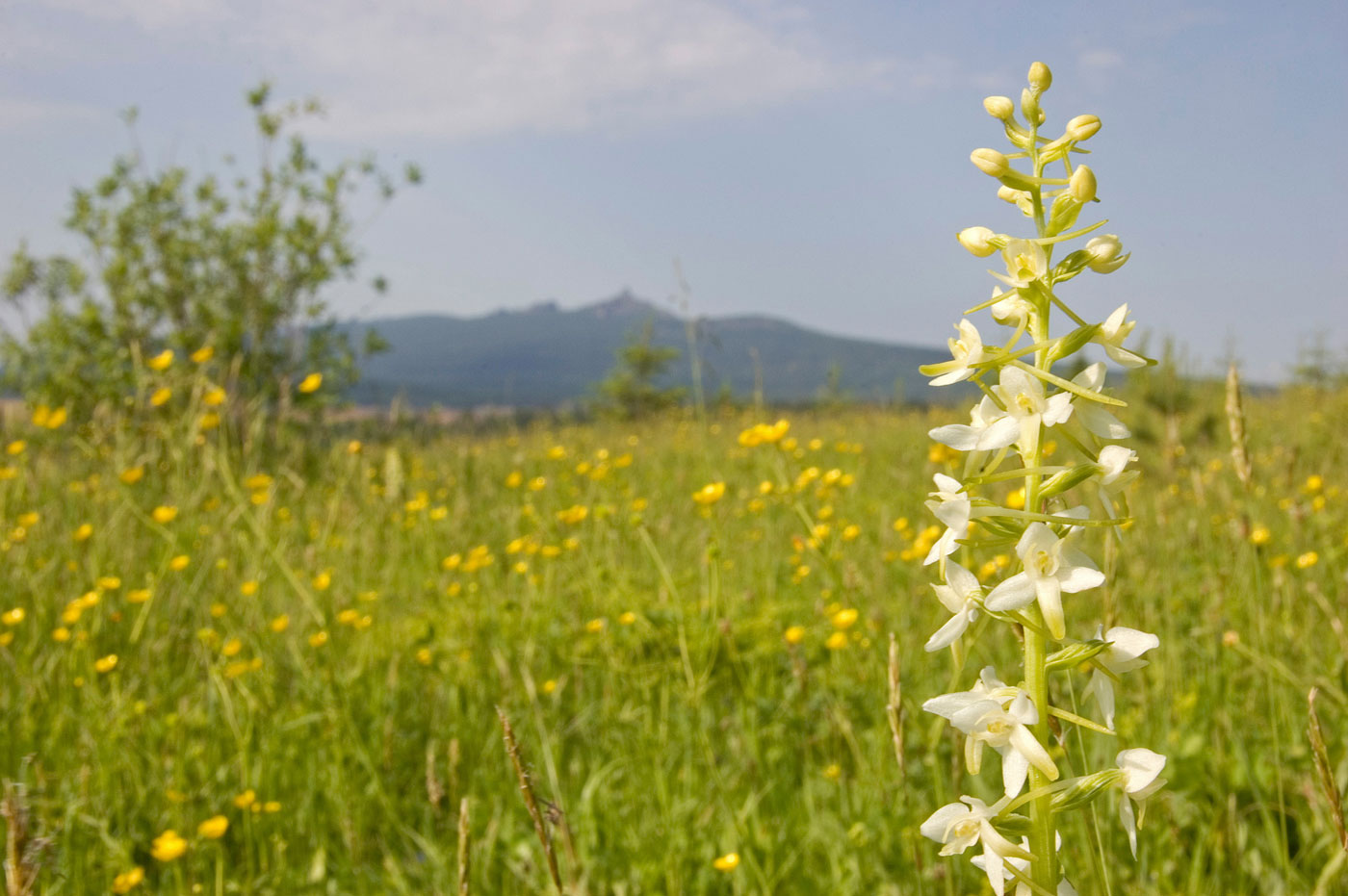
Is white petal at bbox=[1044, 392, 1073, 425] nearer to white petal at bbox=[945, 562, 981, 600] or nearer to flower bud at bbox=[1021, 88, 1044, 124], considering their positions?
white petal at bbox=[945, 562, 981, 600]

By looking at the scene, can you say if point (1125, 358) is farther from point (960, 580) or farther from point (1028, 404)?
point (960, 580)

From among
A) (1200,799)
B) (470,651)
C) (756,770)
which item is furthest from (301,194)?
(1200,799)

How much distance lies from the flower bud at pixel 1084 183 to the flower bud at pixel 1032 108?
0.38ft

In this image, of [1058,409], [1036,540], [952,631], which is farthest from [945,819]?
[1058,409]

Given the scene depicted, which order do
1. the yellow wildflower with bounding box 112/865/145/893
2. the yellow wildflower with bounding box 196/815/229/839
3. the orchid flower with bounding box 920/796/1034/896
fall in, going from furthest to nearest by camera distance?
1. the yellow wildflower with bounding box 196/815/229/839
2. the yellow wildflower with bounding box 112/865/145/893
3. the orchid flower with bounding box 920/796/1034/896

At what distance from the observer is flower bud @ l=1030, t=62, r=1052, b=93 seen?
958 mm

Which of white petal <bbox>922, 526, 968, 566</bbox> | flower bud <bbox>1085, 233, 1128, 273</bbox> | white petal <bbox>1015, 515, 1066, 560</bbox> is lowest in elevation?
white petal <bbox>922, 526, 968, 566</bbox>

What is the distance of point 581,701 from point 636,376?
2328cm

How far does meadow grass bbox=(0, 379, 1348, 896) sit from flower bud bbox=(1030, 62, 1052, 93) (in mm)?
746

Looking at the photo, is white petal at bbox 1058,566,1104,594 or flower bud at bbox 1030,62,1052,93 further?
flower bud at bbox 1030,62,1052,93

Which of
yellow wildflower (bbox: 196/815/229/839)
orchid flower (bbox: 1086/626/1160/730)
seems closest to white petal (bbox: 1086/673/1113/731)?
orchid flower (bbox: 1086/626/1160/730)

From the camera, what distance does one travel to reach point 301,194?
998 cm

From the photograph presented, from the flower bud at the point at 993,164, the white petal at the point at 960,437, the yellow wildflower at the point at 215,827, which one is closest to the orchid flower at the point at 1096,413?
the white petal at the point at 960,437

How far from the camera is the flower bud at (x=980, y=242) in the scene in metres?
0.94
